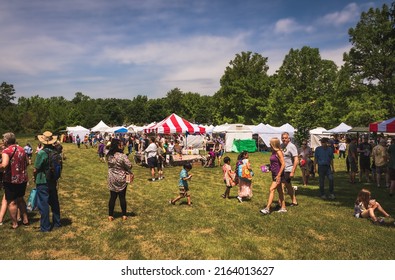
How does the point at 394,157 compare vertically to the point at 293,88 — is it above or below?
below

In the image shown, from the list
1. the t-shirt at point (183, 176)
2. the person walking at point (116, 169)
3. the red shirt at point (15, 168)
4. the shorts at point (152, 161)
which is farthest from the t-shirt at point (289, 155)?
the shorts at point (152, 161)

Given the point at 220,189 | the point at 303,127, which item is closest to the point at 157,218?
the point at 220,189

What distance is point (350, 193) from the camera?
992 centimetres

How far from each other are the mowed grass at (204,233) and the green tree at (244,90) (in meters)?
39.2

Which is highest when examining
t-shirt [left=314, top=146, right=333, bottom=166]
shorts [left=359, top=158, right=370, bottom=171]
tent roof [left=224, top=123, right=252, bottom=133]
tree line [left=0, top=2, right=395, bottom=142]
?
tree line [left=0, top=2, right=395, bottom=142]

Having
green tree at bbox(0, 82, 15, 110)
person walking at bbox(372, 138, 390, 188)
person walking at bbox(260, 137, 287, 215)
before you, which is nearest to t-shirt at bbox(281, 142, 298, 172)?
person walking at bbox(260, 137, 287, 215)

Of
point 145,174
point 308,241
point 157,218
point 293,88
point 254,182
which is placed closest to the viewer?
point 308,241

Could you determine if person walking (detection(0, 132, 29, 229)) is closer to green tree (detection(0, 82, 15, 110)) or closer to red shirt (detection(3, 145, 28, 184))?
red shirt (detection(3, 145, 28, 184))

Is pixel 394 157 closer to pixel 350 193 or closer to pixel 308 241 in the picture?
pixel 350 193

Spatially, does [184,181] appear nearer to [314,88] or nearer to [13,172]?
[13,172]

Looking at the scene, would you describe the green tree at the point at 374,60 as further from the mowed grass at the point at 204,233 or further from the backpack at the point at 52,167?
the backpack at the point at 52,167

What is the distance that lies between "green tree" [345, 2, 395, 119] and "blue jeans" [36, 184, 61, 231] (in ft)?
119

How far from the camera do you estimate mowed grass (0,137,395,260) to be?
498 centimetres

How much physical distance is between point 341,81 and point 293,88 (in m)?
6.17
